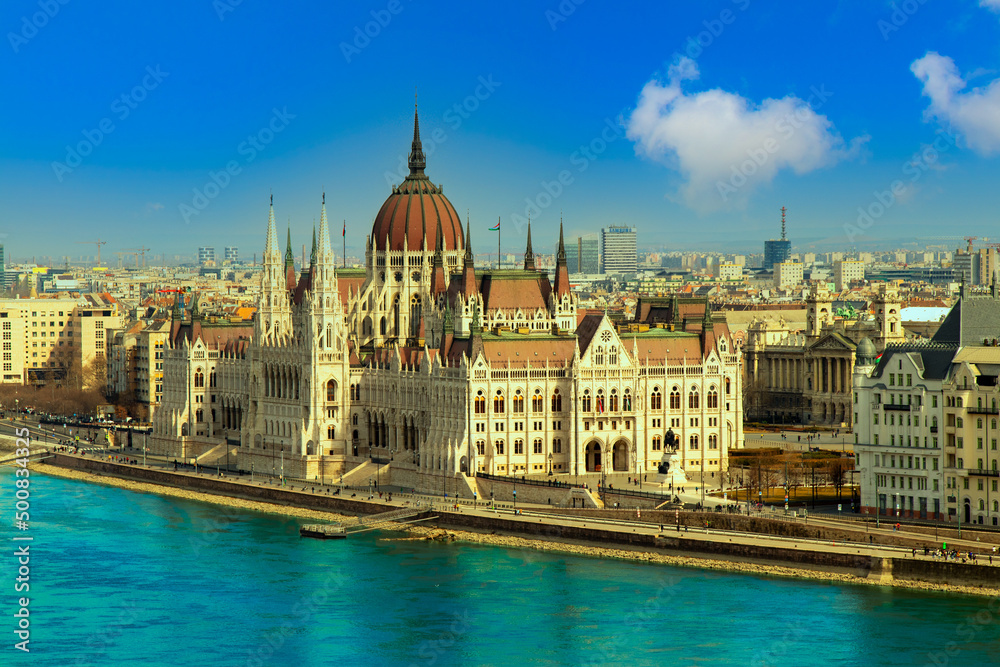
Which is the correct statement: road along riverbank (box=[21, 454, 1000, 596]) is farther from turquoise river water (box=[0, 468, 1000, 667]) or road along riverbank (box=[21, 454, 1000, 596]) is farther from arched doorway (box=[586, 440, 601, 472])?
arched doorway (box=[586, 440, 601, 472])

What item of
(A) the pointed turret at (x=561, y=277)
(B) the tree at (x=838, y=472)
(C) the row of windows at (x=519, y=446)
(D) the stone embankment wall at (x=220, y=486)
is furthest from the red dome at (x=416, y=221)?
(B) the tree at (x=838, y=472)

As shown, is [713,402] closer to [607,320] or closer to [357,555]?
[607,320]

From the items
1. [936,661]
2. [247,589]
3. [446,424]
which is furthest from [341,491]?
[936,661]

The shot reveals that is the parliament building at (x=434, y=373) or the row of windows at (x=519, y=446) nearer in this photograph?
the row of windows at (x=519, y=446)

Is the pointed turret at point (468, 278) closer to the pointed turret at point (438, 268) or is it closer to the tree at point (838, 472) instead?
the pointed turret at point (438, 268)

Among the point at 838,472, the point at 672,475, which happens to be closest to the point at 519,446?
the point at 672,475

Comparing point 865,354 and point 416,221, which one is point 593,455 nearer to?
point 865,354
